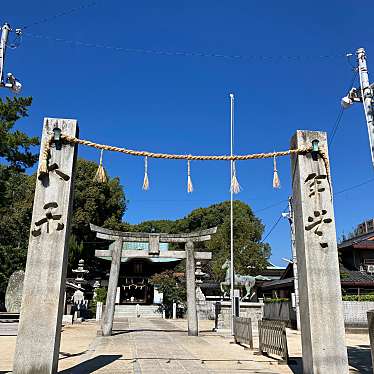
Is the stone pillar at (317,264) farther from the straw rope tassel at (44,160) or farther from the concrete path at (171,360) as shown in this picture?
the straw rope tassel at (44,160)

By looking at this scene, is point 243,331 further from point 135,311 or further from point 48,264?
point 135,311

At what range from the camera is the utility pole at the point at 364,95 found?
958 cm

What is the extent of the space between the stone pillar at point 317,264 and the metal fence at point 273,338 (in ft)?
8.78

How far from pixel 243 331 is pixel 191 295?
4269 mm

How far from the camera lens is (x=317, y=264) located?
688 centimetres

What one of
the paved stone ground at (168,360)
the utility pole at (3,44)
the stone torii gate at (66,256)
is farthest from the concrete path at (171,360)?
the utility pole at (3,44)

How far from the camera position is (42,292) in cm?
651

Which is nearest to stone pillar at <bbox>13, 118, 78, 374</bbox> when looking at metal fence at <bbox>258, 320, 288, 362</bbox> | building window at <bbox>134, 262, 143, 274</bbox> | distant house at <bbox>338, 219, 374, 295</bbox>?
metal fence at <bbox>258, 320, 288, 362</bbox>

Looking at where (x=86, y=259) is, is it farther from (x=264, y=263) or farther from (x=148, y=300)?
(x=264, y=263)

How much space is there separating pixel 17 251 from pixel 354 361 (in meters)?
24.8

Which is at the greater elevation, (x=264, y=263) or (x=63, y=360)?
(x=264, y=263)

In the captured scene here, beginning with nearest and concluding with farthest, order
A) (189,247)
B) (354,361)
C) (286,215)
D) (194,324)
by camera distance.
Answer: (354,361), (194,324), (189,247), (286,215)

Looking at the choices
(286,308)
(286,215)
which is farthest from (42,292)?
(286,308)

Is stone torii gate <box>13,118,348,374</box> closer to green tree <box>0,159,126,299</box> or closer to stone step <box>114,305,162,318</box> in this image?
green tree <box>0,159,126,299</box>
